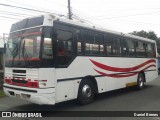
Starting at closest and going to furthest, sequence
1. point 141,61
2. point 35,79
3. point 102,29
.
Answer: point 35,79
point 102,29
point 141,61

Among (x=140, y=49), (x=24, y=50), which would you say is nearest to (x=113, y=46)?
(x=140, y=49)

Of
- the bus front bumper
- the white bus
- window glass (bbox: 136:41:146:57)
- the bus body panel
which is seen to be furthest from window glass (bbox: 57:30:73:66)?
window glass (bbox: 136:41:146:57)

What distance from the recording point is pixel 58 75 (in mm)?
8688

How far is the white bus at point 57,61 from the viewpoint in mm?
8258

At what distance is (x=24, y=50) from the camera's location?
28.5 ft

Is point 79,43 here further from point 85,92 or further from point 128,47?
point 128,47

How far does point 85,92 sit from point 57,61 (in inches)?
85.6

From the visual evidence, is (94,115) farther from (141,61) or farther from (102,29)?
(141,61)

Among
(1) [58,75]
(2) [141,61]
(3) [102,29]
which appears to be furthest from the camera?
(2) [141,61]

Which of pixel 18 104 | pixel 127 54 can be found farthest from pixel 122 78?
pixel 18 104

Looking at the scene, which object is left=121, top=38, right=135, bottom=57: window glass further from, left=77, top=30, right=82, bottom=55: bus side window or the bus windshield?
the bus windshield

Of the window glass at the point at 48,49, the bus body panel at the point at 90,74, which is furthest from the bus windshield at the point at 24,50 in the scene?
the bus body panel at the point at 90,74

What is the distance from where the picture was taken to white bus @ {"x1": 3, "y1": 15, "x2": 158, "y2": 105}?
826cm

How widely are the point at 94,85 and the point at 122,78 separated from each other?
2810 millimetres
